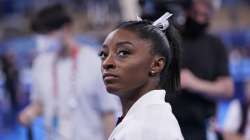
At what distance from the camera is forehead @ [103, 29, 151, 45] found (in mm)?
1560

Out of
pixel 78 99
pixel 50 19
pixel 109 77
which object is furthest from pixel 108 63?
pixel 50 19

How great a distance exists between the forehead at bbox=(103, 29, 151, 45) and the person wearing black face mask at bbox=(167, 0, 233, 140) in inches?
46.9

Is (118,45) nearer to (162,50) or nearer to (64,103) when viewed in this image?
(162,50)

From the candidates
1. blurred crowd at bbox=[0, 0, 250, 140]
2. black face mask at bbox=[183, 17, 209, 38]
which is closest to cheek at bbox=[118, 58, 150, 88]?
blurred crowd at bbox=[0, 0, 250, 140]

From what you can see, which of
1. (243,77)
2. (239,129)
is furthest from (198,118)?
(243,77)

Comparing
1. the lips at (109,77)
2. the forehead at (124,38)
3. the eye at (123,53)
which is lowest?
the lips at (109,77)

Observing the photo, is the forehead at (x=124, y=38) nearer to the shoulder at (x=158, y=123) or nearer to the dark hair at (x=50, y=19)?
the shoulder at (x=158, y=123)

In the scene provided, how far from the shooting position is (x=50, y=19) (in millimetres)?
3281

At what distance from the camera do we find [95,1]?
13.5m

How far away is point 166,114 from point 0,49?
8.89 m

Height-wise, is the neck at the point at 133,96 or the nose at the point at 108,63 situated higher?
the nose at the point at 108,63

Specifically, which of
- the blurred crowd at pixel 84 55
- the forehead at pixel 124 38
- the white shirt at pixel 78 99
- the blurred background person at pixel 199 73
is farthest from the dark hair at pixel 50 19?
the forehead at pixel 124 38

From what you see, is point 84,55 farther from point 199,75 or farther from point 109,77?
point 109,77

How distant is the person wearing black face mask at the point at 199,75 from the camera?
2.79m
